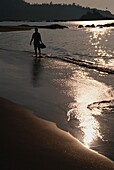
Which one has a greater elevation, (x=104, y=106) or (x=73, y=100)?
(x=73, y=100)

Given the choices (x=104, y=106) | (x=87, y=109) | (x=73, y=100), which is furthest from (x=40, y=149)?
(x=73, y=100)

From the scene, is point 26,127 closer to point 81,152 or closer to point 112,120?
point 81,152

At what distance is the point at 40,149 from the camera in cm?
674

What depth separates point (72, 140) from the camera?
7.46m

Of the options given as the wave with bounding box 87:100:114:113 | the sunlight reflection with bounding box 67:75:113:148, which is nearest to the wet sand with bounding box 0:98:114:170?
the sunlight reflection with bounding box 67:75:113:148

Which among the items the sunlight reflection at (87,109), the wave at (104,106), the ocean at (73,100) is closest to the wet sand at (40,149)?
the ocean at (73,100)

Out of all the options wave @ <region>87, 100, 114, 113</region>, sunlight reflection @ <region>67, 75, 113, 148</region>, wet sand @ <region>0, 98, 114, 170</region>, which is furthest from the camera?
wave @ <region>87, 100, 114, 113</region>

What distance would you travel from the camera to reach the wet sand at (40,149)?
6.09 meters

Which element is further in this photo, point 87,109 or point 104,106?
point 104,106

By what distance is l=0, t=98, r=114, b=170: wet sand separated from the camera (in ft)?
20.0

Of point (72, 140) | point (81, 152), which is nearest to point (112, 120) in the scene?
point (72, 140)

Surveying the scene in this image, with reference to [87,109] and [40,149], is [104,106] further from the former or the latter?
[40,149]

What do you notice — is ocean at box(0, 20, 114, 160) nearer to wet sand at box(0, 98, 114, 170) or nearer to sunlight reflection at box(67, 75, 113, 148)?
sunlight reflection at box(67, 75, 113, 148)

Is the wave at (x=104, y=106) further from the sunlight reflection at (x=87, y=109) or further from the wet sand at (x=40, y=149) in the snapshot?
the wet sand at (x=40, y=149)
